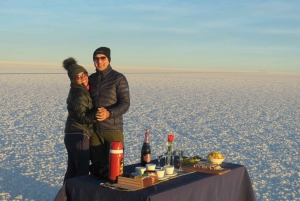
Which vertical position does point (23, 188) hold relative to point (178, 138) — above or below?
below

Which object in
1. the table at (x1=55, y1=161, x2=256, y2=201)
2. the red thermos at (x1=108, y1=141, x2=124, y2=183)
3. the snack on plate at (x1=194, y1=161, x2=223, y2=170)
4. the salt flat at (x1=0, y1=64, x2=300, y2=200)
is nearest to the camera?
the table at (x1=55, y1=161, x2=256, y2=201)

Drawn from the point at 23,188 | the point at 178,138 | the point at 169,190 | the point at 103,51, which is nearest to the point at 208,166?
the point at 169,190

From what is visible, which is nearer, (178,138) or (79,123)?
(79,123)

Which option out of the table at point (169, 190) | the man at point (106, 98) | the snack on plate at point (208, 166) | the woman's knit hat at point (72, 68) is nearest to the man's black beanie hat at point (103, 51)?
the man at point (106, 98)

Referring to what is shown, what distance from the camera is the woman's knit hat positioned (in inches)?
138

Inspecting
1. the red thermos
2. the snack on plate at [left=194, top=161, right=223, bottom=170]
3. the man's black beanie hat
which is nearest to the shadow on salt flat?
the man's black beanie hat

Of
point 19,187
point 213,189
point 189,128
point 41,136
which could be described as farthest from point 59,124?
point 213,189

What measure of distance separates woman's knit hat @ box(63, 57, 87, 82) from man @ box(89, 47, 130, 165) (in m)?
0.15

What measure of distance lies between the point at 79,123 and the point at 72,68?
0.41m

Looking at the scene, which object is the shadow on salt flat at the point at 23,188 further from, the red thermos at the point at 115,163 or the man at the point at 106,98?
the red thermos at the point at 115,163

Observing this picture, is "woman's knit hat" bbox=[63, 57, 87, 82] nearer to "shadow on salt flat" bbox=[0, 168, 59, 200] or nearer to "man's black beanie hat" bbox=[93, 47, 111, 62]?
"man's black beanie hat" bbox=[93, 47, 111, 62]

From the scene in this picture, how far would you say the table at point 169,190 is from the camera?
2.58 metres

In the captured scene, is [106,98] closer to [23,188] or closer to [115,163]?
[115,163]

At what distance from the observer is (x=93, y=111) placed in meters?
3.59
